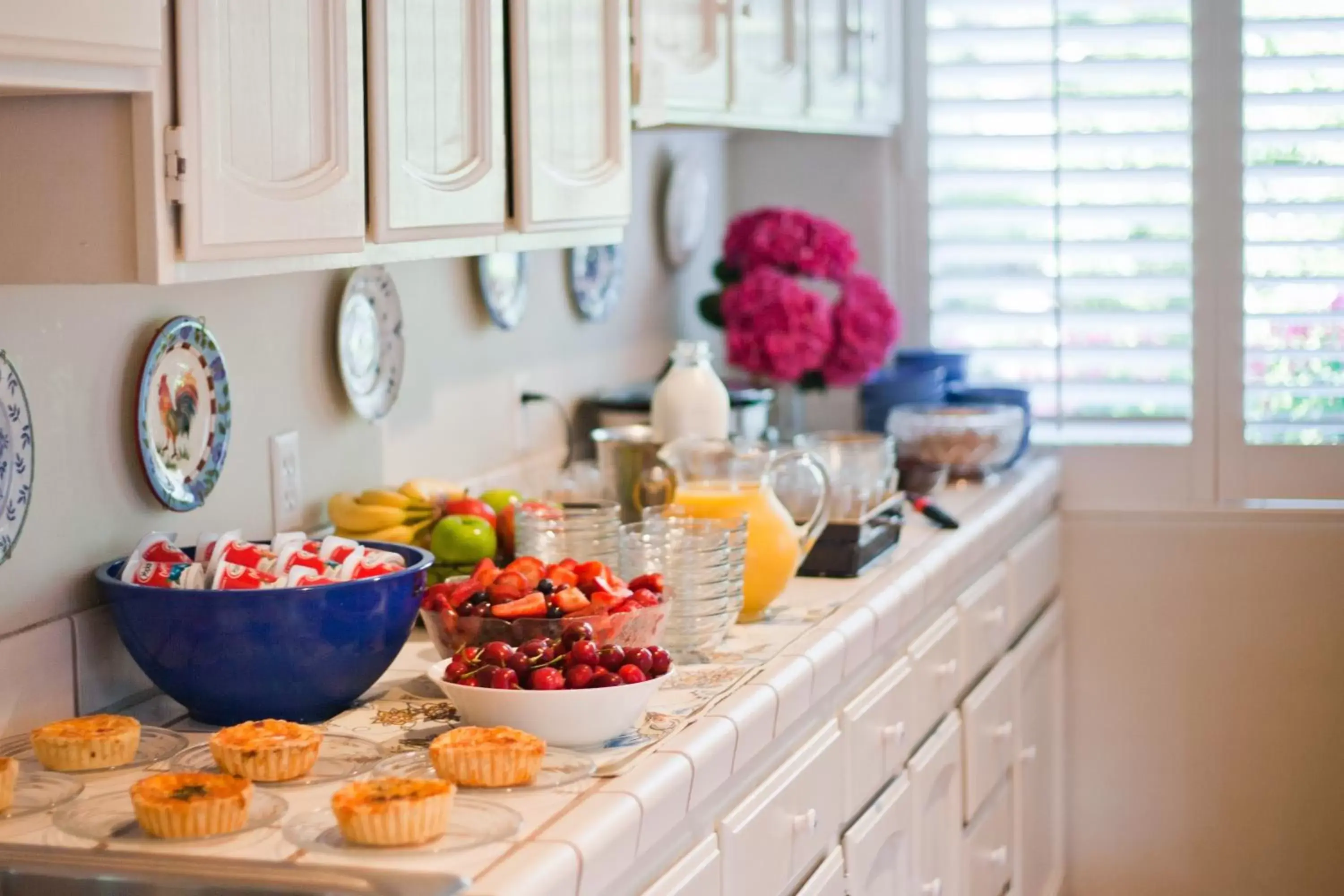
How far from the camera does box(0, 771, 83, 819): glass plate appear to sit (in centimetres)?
135

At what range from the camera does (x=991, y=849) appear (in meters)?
2.76

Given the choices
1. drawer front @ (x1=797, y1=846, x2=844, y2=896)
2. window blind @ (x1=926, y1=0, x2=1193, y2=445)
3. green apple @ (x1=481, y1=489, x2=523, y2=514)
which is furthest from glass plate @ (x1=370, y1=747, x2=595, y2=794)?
window blind @ (x1=926, y1=0, x2=1193, y2=445)

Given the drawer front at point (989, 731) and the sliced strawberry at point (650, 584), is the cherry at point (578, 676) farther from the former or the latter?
the drawer front at point (989, 731)

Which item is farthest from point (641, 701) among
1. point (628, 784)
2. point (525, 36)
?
point (525, 36)

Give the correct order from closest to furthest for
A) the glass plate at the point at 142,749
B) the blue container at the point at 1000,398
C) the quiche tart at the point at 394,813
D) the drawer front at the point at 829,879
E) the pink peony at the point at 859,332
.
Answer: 1. the quiche tart at the point at 394,813
2. the glass plate at the point at 142,749
3. the drawer front at the point at 829,879
4. the pink peony at the point at 859,332
5. the blue container at the point at 1000,398

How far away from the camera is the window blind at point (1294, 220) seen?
3191 millimetres

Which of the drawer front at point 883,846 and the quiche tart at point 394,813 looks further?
the drawer front at point 883,846

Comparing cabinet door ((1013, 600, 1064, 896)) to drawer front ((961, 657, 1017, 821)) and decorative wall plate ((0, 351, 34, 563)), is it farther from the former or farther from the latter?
decorative wall plate ((0, 351, 34, 563))

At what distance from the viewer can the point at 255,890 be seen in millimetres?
1216

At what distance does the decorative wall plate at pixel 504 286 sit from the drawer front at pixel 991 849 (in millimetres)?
1078

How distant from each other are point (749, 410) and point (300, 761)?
1.59m

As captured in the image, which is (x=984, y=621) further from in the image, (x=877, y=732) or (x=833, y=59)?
(x=833, y=59)

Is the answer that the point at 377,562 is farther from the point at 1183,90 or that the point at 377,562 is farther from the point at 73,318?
the point at 1183,90

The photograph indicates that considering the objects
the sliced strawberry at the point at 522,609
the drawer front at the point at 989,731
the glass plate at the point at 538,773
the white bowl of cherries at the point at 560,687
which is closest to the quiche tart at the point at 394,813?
the glass plate at the point at 538,773
